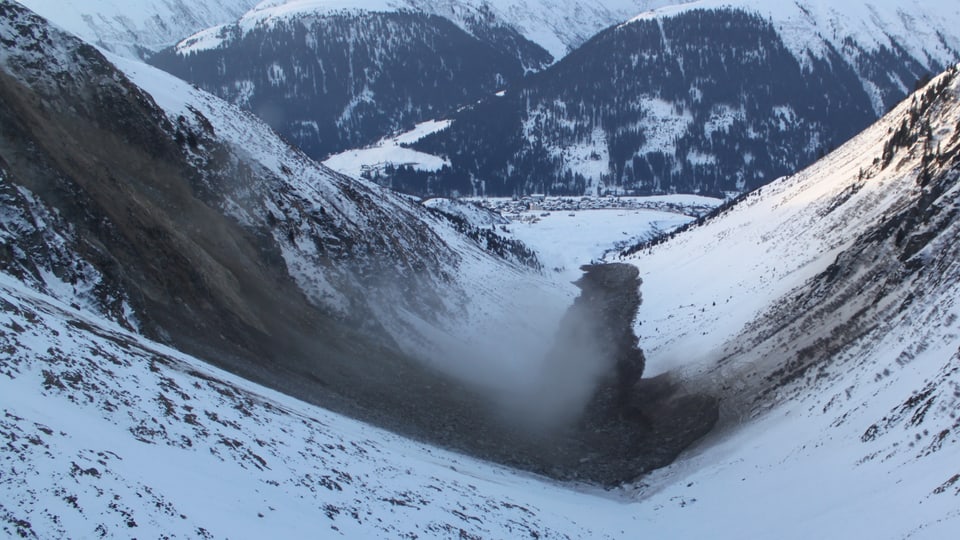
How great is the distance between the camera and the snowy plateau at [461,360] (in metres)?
13.8

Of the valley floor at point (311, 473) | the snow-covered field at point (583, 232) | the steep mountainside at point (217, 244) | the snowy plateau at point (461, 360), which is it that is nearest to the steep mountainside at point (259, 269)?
the steep mountainside at point (217, 244)

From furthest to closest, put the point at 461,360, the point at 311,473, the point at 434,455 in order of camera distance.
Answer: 1. the point at 461,360
2. the point at 434,455
3. the point at 311,473

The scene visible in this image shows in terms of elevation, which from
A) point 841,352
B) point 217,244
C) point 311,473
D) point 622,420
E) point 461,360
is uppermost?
point 461,360

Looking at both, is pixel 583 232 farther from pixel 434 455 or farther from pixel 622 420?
pixel 434 455

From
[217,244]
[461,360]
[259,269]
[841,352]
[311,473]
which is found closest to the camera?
[311,473]

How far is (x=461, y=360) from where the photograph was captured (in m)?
44.5

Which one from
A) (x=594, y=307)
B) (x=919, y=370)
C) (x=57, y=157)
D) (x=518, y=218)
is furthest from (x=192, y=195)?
(x=518, y=218)

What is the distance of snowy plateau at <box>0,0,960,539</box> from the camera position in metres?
13.8

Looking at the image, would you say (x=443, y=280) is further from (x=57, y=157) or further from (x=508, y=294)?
(x=57, y=157)

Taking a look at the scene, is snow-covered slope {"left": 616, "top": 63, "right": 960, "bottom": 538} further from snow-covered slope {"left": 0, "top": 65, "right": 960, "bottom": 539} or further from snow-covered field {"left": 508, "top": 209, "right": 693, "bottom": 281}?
snow-covered field {"left": 508, "top": 209, "right": 693, "bottom": 281}

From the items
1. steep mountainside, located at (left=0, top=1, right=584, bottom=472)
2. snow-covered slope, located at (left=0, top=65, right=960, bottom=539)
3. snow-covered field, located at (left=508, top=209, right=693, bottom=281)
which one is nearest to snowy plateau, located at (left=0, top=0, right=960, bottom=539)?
snow-covered slope, located at (left=0, top=65, right=960, bottom=539)

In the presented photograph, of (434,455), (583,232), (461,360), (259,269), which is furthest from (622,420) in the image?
(583,232)

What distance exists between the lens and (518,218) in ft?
597

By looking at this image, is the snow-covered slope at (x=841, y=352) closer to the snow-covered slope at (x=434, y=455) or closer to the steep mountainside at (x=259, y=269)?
the snow-covered slope at (x=434, y=455)
